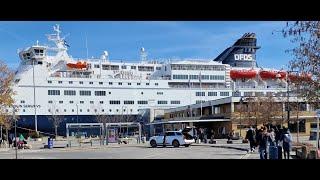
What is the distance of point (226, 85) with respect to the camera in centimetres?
7175

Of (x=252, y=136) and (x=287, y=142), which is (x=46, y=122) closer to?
(x=252, y=136)

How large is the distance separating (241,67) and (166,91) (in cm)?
1684

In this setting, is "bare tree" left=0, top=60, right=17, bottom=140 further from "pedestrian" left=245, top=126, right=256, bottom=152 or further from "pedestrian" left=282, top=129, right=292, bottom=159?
"pedestrian" left=282, top=129, right=292, bottom=159

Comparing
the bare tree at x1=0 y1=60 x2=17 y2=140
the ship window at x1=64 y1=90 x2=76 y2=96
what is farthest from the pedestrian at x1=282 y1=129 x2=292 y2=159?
the ship window at x1=64 y1=90 x2=76 y2=96

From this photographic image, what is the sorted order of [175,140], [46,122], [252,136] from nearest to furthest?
[252,136], [175,140], [46,122]

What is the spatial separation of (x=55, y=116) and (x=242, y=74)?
101ft

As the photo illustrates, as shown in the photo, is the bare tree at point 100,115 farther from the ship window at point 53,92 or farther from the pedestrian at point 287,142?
the pedestrian at point 287,142

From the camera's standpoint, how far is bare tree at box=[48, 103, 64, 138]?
57231mm

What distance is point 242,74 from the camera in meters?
73.6

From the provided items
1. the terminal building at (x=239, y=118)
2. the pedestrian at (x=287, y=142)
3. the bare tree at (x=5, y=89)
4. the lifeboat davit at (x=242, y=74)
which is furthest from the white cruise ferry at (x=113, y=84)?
the pedestrian at (x=287, y=142)

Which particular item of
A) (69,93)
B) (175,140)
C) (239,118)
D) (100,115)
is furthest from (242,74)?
(175,140)
